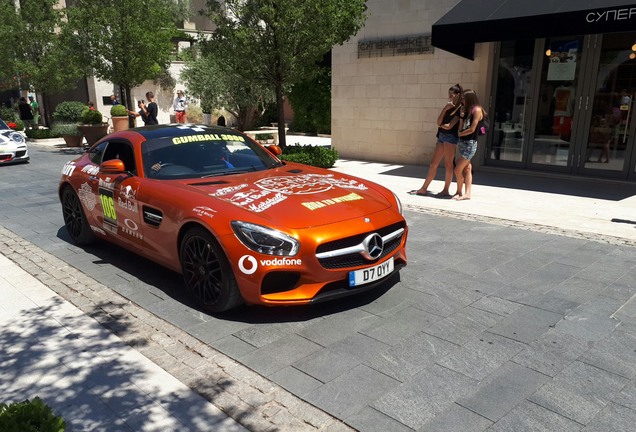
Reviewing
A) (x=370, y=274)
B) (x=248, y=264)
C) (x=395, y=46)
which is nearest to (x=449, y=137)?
(x=395, y=46)

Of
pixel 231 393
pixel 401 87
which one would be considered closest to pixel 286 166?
pixel 231 393

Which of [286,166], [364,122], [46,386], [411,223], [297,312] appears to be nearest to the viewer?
[46,386]

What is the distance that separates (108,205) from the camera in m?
5.34

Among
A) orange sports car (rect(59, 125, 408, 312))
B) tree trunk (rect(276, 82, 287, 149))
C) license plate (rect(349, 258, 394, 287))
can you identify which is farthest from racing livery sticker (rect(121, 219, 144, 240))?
tree trunk (rect(276, 82, 287, 149))

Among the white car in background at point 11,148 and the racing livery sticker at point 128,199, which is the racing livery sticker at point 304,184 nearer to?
the racing livery sticker at point 128,199

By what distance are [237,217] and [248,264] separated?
0.38 m

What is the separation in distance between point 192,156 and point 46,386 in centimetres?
258

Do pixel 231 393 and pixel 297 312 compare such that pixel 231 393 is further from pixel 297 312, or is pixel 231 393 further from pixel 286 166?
pixel 286 166

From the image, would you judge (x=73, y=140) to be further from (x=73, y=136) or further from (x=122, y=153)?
(x=122, y=153)

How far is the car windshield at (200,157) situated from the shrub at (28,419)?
10.1 ft

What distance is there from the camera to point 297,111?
22.0 m

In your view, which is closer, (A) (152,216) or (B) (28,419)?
(B) (28,419)

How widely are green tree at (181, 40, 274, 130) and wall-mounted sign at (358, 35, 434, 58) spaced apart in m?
10.7

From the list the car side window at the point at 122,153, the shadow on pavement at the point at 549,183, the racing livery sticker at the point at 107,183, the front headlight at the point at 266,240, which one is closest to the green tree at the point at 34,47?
the shadow on pavement at the point at 549,183
